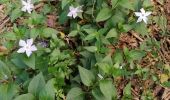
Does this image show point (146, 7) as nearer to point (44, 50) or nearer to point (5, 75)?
point (44, 50)

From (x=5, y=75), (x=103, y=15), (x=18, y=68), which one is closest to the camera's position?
(x=5, y=75)

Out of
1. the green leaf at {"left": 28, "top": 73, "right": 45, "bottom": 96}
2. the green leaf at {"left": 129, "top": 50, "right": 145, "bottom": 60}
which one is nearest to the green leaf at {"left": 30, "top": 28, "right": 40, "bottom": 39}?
the green leaf at {"left": 28, "top": 73, "right": 45, "bottom": 96}

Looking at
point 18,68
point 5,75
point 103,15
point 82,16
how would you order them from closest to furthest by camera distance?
point 5,75 < point 18,68 < point 103,15 < point 82,16

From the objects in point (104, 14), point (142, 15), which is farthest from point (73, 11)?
point (142, 15)

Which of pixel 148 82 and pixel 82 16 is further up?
pixel 82 16

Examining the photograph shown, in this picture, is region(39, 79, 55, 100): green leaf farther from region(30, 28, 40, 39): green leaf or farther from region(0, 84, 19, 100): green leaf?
region(30, 28, 40, 39): green leaf

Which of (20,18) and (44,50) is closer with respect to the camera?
(44,50)

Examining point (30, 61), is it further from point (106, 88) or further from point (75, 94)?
point (106, 88)

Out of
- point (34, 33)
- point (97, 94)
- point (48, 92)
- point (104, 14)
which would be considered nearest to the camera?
point (48, 92)

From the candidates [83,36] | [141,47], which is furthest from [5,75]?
[141,47]
